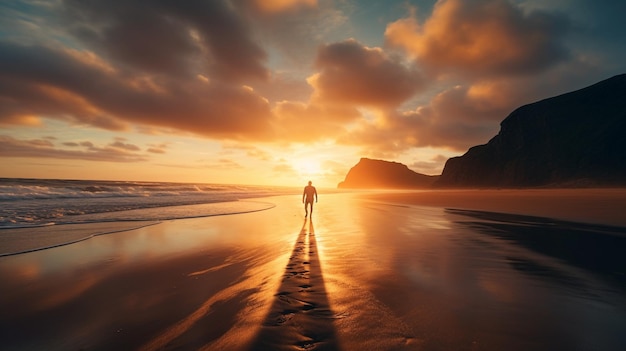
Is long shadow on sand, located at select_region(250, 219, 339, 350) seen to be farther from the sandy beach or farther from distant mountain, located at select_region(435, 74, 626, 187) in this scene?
distant mountain, located at select_region(435, 74, 626, 187)

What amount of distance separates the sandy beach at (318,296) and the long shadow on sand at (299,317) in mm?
21

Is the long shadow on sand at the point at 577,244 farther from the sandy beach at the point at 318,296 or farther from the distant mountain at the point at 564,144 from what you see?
the distant mountain at the point at 564,144

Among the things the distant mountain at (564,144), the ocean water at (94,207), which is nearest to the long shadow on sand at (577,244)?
the ocean water at (94,207)

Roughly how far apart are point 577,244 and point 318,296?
9.95m

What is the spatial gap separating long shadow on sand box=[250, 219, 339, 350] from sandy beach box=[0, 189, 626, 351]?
0.07 ft

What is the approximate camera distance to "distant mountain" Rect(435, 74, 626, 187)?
6084cm

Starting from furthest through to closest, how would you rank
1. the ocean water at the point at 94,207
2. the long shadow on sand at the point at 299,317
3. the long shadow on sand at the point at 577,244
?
the ocean water at the point at 94,207 → the long shadow on sand at the point at 577,244 → the long shadow on sand at the point at 299,317

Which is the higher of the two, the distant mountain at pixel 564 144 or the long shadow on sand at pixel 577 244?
the distant mountain at pixel 564 144

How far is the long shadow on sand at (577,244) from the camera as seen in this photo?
6.38 metres

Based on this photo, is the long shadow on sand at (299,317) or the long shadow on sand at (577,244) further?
the long shadow on sand at (577,244)

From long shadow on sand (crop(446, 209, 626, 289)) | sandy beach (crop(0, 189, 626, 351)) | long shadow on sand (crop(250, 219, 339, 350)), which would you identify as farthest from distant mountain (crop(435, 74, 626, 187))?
long shadow on sand (crop(250, 219, 339, 350))

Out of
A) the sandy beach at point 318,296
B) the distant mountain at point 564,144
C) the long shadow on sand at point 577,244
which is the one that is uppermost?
the distant mountain at point 564,144

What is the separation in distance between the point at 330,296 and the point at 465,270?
3.64 m

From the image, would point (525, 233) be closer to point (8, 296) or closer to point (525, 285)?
point (525, 285)
